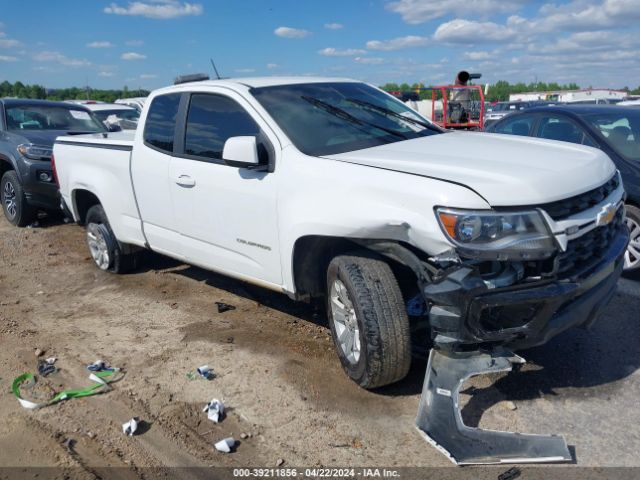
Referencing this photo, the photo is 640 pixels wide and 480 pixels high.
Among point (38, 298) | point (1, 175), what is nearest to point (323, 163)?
point (38, 298)

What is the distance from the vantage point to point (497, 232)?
3029mm

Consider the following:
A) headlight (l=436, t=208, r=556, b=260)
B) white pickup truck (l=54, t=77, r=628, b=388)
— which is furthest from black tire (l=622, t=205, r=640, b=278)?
headlight (l=436, t=208, r=556, b=260)

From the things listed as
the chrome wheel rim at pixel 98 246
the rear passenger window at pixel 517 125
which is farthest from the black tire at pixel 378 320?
the rear passenger window at pixel 517 125

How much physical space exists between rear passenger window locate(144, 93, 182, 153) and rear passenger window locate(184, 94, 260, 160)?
0.23 metres

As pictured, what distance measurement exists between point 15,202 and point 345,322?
7.01m

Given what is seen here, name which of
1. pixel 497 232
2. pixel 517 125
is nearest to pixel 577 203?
pixel 497 232

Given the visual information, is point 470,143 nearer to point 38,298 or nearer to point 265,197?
point 265,197

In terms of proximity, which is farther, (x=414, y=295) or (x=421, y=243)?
(x=414, y=295)

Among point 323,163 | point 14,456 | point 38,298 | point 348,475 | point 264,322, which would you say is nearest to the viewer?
point 348,475

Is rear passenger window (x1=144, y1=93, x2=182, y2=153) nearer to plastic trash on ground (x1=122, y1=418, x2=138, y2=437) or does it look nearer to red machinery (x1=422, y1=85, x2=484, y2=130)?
plastic trash on ground (x1=122, y1=418, x2=138, y2=437)

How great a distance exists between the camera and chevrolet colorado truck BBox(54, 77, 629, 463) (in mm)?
3057

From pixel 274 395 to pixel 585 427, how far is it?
1.80m

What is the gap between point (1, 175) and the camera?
9.47 metres

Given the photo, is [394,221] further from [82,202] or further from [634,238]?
[82,202]
